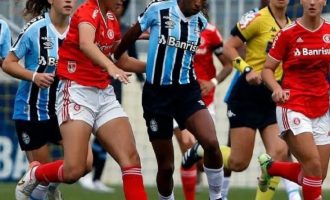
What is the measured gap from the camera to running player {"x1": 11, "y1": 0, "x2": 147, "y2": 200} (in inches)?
383

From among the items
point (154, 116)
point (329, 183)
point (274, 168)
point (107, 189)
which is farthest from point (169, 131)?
point (329, 183)

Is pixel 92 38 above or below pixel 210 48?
above

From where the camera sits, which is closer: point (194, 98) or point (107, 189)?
point (194, 98)

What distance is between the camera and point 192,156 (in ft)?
42.6

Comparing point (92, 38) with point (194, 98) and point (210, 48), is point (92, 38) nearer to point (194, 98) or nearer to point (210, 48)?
point (194, 98)

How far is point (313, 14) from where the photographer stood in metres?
10.5

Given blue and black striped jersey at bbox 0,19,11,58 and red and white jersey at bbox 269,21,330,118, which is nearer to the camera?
red and white jersey at bbox 269,21,330,118

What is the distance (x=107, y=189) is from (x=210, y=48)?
2.83 meters

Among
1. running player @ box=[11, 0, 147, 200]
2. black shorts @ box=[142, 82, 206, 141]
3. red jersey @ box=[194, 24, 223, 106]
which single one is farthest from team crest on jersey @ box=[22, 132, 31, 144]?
red jersey @ box=[194, 24, 223, 106]

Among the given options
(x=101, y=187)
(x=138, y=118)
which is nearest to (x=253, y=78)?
(x=101, y=187)

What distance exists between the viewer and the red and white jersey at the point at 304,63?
10531 mm

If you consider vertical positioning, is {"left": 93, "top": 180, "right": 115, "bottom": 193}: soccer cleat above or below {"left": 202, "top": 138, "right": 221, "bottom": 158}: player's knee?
below

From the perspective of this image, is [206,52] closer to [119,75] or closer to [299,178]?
[299,178]

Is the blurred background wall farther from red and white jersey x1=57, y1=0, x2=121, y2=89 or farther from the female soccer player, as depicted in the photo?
red and white jersey x1=57, y1=0, x2=121, y2=89
